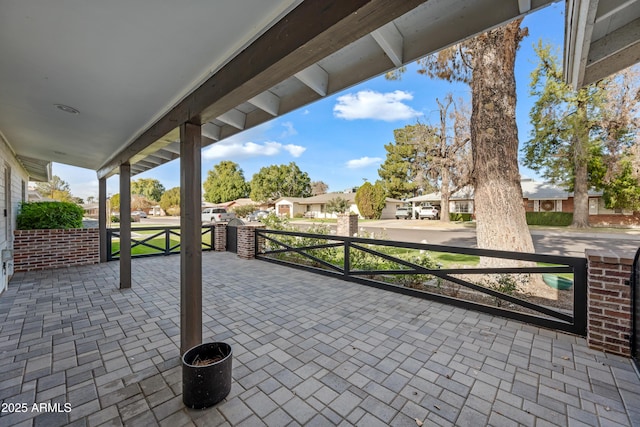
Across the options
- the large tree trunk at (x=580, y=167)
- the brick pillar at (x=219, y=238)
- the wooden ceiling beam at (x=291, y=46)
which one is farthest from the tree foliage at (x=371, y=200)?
the wooden ceiling beam at (x=291, y=46)

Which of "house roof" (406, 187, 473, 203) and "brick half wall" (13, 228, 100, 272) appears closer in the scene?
"brick half wall" (13, 228, 100, 272)

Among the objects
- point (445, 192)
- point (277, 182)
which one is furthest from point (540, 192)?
point (277, 182)

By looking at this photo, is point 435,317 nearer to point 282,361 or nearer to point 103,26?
point 282,361

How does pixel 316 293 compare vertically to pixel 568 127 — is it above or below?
below

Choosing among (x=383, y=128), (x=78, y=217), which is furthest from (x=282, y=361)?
(x=383, y=128)

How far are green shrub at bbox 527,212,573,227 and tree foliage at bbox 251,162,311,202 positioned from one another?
2726 cm

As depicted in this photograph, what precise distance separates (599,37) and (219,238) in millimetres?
8874

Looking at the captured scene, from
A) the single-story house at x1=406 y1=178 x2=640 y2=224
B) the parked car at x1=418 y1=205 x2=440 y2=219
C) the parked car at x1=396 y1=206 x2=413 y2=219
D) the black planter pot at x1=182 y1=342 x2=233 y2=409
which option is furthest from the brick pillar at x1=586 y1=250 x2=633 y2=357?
the parked car at x1=396 y1=206 x2=413 y2=219

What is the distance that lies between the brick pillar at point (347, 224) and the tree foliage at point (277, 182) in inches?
1171

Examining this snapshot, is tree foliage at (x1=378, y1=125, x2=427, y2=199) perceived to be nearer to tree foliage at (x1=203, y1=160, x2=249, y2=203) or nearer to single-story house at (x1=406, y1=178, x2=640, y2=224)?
single-story house at (x1=406, y1=178, x2=640, y2=224)

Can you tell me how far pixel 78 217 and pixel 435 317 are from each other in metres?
8.58

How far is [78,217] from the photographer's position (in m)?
6.92

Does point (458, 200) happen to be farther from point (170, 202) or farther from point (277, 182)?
point (170, 202)

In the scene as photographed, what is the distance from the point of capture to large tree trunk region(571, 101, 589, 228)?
1486 cm
